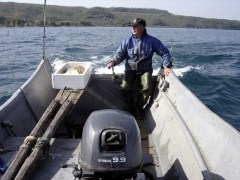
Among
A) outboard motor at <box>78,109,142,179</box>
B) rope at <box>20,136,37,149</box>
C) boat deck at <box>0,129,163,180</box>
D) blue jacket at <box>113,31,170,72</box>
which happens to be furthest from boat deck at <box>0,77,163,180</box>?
blue jacket at <box>113,31,170,72</box>

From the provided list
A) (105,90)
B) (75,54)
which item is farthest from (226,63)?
(105,90)

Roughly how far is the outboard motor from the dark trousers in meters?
3.18

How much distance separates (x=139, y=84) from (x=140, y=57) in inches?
26.7

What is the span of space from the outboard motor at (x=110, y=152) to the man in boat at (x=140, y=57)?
312 cm

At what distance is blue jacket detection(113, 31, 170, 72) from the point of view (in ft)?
20.3

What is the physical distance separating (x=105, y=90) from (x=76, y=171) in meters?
3.92

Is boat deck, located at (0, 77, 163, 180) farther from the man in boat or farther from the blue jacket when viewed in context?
the blue jacket

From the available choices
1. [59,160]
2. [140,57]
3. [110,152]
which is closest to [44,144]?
[59,160]

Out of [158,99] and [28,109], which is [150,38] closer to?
[158,99]

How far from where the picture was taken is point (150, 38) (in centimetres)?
619

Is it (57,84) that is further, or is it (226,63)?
(226,63)

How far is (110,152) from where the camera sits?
293 cm

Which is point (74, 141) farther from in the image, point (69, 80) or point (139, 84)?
point (139, 84)

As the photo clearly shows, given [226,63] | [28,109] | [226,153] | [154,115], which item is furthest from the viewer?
[226,63]
